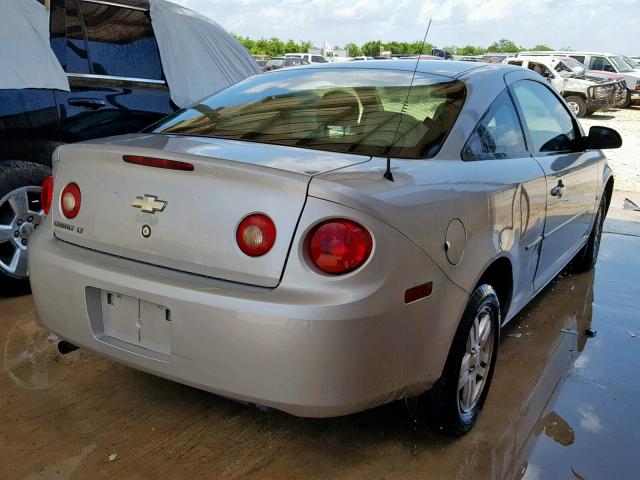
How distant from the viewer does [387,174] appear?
2225 millimetres

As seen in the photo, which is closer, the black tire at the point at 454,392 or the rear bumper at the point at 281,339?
the rear bumper at the point at 281,339

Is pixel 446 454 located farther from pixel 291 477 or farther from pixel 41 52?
pixel 41 52

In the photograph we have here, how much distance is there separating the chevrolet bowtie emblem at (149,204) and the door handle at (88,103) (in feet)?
7.41

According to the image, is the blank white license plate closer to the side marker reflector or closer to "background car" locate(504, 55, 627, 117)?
the side marker reflector

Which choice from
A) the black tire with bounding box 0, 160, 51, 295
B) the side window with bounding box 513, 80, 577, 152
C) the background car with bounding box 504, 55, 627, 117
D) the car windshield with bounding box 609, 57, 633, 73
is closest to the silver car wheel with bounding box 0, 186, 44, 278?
the black tire with bounding box 0, 160, 51, 295

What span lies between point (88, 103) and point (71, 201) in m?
2.02

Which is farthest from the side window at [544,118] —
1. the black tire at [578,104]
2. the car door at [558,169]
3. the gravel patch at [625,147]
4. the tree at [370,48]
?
the tree at [370,48]

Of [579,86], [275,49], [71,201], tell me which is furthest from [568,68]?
[275,49]

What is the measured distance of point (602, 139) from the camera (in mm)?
4180

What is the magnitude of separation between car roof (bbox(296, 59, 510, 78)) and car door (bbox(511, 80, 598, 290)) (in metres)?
0.25

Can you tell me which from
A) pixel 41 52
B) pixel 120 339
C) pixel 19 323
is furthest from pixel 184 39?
pixel 120 339

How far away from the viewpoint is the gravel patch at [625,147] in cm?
974

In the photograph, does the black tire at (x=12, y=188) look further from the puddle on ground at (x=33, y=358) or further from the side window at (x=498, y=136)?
the side window at (x=498, y=136)

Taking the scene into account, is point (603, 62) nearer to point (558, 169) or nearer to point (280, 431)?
point (558, 169)
